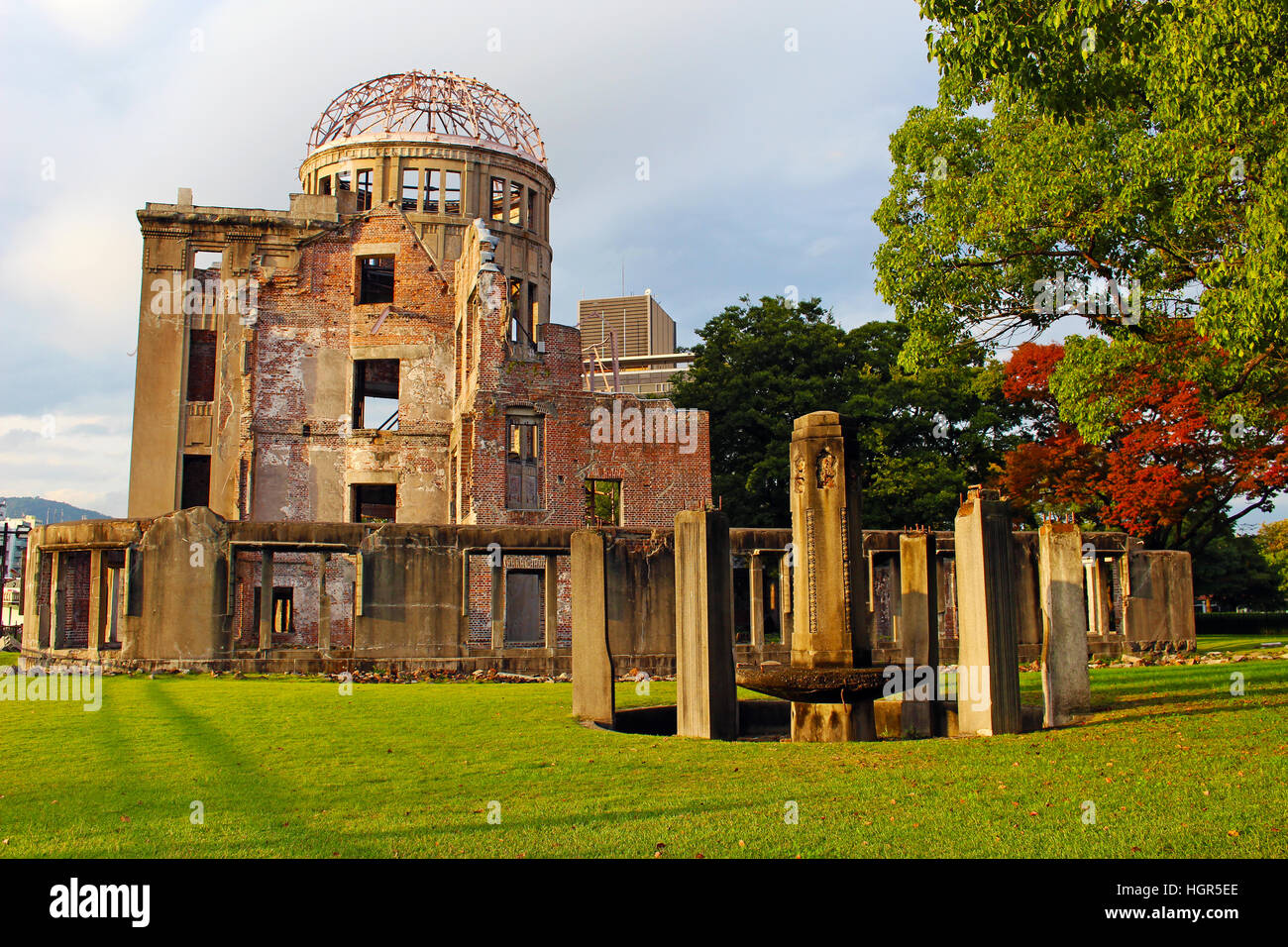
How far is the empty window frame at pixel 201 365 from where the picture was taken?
34.0 meters

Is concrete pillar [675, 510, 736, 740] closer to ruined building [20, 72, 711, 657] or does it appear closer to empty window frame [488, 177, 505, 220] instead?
ruined building [20, 72, 711, 657]

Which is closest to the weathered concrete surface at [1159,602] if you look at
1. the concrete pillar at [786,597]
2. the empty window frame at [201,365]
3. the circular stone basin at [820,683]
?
the concrete pillar at [786,597]

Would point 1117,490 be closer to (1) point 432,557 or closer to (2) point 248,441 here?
(1) point 432,557

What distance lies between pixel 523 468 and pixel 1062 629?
60.5 feet

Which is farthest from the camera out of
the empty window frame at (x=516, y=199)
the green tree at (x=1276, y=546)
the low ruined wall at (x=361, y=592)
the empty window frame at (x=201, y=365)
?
the green tree at (x=1276, y=546)

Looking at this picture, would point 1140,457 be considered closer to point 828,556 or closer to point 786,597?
point 786,597

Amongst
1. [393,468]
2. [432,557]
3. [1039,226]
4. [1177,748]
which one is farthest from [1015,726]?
[393,468]

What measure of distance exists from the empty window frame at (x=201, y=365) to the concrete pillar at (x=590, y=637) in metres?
25.5

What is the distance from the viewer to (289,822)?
6566 millimetres

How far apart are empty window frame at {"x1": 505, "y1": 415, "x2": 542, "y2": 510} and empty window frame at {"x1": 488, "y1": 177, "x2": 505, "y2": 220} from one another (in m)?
13.4

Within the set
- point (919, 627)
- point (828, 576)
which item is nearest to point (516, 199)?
point (919, 627)

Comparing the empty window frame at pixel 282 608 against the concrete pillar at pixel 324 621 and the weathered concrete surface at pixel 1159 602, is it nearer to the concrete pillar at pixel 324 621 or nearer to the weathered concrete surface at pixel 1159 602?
the concrete pillar at pixel 324 621

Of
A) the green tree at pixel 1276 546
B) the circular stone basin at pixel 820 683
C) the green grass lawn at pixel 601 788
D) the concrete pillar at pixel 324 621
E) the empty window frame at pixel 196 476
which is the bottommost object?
the green grass lawn at pixel 601 788
